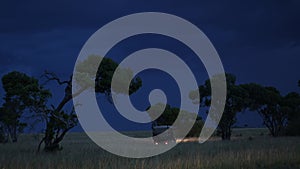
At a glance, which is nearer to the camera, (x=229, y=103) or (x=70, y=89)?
(x=70, y=89)

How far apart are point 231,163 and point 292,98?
2023 inches

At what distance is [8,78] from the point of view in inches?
1083

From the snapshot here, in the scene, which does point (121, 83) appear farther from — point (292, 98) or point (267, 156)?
point (292, 98)

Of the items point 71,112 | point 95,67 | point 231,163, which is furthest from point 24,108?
point 231,163

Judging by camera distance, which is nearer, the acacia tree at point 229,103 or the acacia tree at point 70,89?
the acacia tree at point 70,89

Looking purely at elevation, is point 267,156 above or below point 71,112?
below

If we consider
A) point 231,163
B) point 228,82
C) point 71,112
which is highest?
point 228,82

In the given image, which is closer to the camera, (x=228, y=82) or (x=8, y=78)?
(x=8, y=78)

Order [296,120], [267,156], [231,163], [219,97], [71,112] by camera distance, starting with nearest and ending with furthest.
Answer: [231,163] → [267,156] → [71,112] → [219,97] → [296,120]

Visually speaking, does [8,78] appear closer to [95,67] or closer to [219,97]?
[95,67]

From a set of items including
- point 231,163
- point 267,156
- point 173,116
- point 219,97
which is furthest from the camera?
point 173,116

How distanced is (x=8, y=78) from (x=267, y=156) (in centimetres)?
1852

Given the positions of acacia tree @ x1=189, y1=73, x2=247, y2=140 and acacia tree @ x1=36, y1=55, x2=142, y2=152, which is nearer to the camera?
acacia tree @ x1=36, y1=55, x2=142, y2=152

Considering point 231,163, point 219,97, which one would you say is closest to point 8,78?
point 231,163
